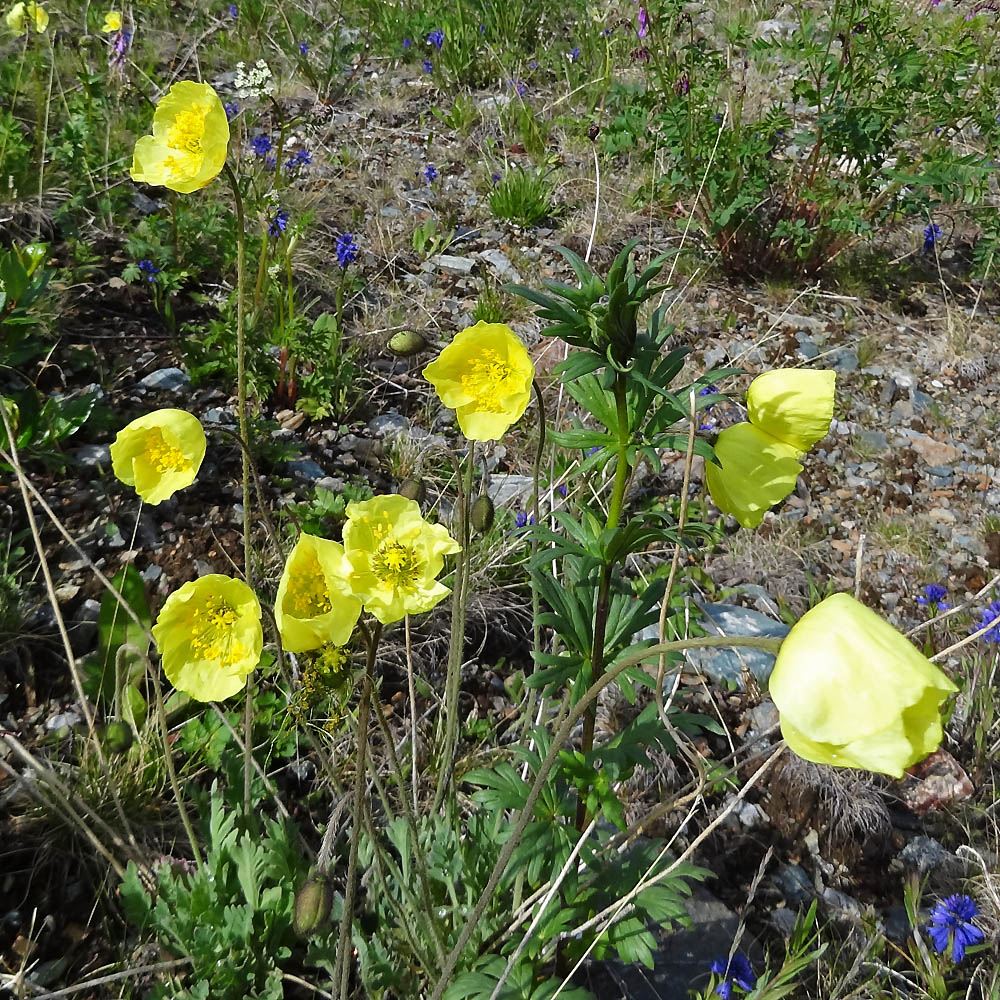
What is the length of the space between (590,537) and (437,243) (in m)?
2.68

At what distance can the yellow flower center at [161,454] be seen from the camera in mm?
1359

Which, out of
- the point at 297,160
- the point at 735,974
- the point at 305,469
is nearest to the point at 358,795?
the point at 735,974

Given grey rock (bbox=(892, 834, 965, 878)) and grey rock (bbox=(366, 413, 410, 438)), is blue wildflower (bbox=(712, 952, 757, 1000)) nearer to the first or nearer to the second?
grey rock (bbox=(892, 834, 965, 878))

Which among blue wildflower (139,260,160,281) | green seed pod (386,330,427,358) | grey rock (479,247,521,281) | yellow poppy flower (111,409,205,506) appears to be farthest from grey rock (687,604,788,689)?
blue wildflower (139,260,160,281)

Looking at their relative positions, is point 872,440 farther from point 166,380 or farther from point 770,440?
point 166,380

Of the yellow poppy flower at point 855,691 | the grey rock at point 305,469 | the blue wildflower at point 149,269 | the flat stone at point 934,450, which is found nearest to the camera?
the yellow poppy flower at point 855,691

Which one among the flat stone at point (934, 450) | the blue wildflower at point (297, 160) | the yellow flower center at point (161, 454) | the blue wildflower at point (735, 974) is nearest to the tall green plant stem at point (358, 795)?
the yellow flower center at point (161, 454)

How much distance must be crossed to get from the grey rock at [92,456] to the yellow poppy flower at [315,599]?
1552mm

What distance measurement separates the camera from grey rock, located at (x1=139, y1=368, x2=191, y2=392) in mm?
2658

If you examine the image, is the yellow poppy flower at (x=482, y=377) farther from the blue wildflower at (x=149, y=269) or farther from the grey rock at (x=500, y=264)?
the grey rock at (x=500, y=264)

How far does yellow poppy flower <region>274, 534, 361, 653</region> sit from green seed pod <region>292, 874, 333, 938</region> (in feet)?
1.08

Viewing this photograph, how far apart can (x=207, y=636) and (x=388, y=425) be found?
1.66 meters

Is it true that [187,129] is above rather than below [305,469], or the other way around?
above

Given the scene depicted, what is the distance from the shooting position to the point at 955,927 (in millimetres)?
1642
